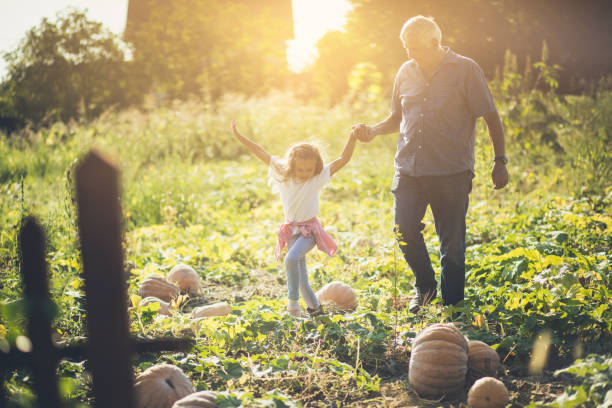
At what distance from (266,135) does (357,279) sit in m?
9.87

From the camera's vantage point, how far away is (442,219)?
4.13 m

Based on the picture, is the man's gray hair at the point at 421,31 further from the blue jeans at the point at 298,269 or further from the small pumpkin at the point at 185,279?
the small pumpkin at the point at 185,279

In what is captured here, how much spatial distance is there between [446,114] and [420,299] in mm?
1453

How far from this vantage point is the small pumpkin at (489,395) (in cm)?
263

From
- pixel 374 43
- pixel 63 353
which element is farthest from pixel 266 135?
pixel 63 353

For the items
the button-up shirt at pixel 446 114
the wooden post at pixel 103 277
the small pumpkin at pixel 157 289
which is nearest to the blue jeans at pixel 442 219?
the button-up shirt at pixel 446 114

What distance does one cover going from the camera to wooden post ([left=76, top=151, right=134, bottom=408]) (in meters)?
1.40

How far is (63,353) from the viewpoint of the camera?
5.18ft

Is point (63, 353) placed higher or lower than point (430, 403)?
higher

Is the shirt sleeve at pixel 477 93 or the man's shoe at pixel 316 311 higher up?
the shirt sleeve at pixel 477 93

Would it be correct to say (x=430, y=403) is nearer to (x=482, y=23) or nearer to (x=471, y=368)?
(x=471, y=368)

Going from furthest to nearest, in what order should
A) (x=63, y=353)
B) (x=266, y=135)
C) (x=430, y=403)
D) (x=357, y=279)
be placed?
1. (x=266, y=135)
2. (x=357, y=279)
3. (x=430, y=403)
4. (x=63, y=353)

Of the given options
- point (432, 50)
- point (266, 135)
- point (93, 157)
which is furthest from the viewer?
point (266, 135)

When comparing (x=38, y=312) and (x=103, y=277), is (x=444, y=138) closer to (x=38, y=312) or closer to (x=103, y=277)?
(x=103, y=277)
